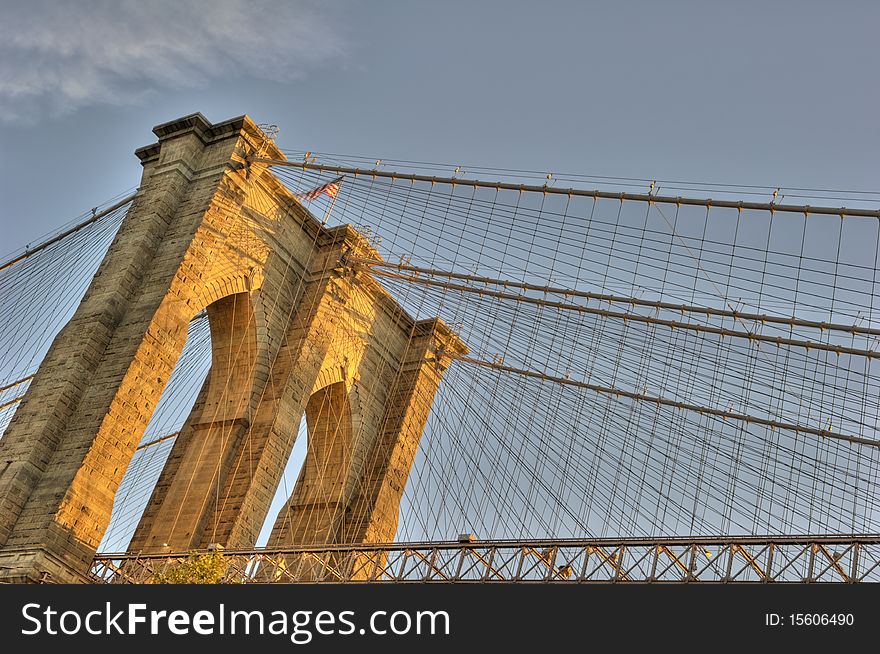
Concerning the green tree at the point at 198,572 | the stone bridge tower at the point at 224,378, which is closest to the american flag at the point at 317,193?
the stone bridge tower at the point at 224,378

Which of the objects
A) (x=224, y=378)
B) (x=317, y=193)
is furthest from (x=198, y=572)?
(x=317, y=193)

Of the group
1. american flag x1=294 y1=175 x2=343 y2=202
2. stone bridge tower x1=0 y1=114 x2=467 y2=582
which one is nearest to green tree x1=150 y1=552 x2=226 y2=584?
stone bridge tower x1=0 y1=114 x2=467 y2=582

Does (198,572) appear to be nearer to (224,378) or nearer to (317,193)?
(224,378)

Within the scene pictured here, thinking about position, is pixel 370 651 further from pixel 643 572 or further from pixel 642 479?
pixel 642 479

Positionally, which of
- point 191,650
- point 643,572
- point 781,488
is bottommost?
point 191,650

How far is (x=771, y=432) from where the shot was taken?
25719 millimetres

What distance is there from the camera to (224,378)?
2548 cm

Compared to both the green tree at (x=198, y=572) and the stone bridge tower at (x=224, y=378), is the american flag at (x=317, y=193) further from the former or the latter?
the green tree at (x=198, y=572)

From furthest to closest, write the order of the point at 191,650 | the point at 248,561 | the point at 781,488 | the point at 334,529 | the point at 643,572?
the point at 334,529 → the point at 781,488 → the point at 248,561 → the point at 643,572 → the point at 191,650

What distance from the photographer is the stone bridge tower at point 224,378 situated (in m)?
20.3

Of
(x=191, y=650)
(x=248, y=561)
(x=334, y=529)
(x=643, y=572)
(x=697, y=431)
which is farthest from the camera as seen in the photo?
(x=334, y=529)

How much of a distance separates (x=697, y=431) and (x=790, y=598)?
11866 millimetres

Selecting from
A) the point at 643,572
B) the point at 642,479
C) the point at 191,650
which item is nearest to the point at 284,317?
the point at 642,479

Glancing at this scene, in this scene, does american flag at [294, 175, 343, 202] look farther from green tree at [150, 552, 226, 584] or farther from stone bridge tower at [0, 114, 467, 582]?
green tree at [150, 552, 226, 584]
